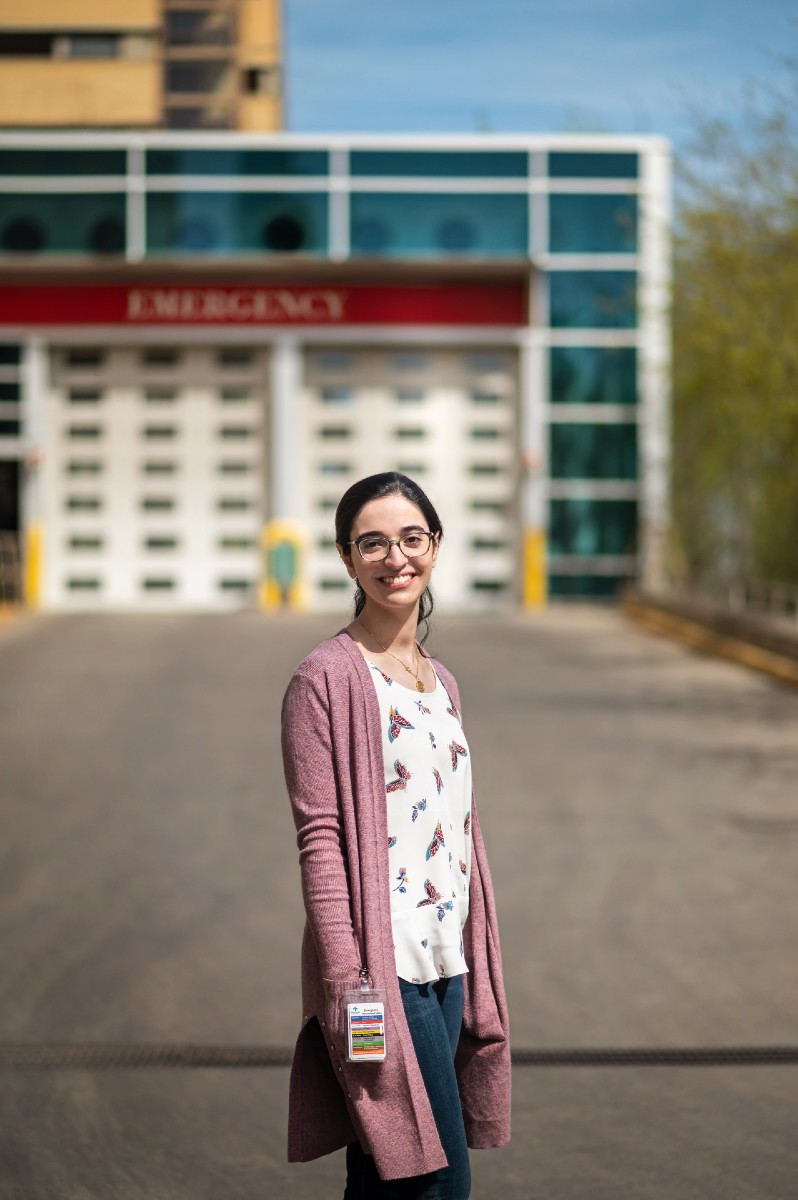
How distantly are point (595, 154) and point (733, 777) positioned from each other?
667 inches

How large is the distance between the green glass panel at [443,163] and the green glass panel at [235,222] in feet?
2.87

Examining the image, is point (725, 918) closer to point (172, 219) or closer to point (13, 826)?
point (13, 826)

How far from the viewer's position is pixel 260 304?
2591 cm

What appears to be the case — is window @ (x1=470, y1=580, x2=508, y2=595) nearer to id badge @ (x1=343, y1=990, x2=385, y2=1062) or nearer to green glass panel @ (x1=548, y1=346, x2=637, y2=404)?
green glass panel @ (x1=548, y1=346, x2=637, y2=404)

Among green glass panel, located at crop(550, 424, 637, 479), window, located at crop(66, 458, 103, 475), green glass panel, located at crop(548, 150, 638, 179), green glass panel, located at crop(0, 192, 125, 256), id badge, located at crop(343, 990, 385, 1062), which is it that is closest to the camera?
id badge, located at crop(343, 990, 385, 1062)

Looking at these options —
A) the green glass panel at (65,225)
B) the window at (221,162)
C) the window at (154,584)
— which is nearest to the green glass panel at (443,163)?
the window at (221,162)

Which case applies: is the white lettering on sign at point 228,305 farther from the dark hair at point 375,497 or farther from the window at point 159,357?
the dark hair at point 375,497

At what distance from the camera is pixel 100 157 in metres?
26.8

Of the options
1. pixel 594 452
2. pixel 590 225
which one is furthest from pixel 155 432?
pixel 590 225

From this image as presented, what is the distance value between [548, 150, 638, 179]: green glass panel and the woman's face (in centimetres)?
2364

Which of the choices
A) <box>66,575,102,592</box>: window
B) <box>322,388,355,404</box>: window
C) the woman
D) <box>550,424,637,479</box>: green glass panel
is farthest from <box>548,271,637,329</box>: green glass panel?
the woman

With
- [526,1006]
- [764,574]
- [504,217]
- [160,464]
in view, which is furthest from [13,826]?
[504,217]

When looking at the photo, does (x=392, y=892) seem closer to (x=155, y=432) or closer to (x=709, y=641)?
(x=709, y=641)

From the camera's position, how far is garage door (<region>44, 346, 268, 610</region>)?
2581 cm
